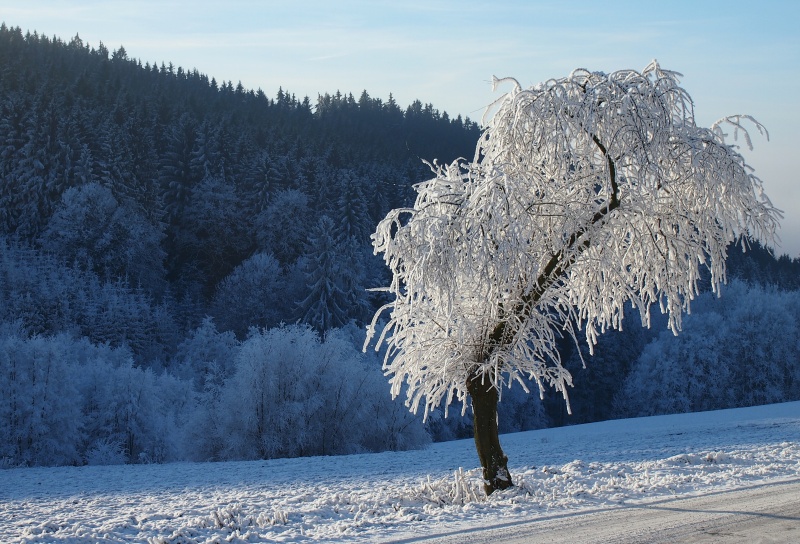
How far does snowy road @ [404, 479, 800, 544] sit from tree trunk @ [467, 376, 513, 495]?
240cm

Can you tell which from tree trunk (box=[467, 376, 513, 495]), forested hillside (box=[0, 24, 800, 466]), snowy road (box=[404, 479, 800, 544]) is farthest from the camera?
forested hillside (box=[0, 24, 800, 466])

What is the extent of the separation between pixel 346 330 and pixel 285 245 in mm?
26361

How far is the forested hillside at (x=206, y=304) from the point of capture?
36469 mm

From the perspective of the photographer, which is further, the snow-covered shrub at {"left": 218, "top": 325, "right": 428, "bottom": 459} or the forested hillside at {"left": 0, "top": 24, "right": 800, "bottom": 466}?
the forested hillside at {"left": 0, "top": 24, "right": 800, "bottom": 466}

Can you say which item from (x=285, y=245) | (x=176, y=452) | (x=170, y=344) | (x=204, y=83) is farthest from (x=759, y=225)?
(x=204, y=83)

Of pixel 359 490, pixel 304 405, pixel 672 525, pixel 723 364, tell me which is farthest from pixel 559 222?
pixel 723 364

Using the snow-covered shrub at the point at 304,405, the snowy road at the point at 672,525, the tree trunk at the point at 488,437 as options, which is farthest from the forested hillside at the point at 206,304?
the snowy road at the point at 672,525

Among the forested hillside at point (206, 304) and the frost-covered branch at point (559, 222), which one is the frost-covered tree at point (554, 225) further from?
the forested hillside at point (206, 304)

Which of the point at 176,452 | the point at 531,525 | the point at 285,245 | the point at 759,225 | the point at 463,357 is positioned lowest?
the point at 176,452

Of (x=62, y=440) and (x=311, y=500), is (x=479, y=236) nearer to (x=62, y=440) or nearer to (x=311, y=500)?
(x=311, y=500)

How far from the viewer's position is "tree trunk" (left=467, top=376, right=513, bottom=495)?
1195cm

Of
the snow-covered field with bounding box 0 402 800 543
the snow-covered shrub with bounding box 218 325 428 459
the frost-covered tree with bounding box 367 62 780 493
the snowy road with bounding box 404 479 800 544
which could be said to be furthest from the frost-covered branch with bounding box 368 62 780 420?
the snow-covered shrub with bounding box 218 325 428 459

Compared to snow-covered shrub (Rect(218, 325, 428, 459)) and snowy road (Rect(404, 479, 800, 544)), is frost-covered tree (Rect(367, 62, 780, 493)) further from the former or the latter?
snow-covered shrub (Rect(218, 325, 428, 459))

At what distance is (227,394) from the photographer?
119 ft
